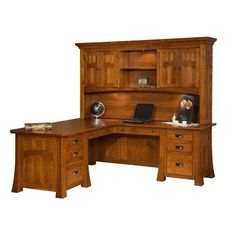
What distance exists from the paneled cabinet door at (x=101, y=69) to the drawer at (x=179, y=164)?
1.61m

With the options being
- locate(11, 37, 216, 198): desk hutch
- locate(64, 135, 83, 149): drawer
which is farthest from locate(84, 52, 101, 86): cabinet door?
locate(64, 135, 83, 149): drawer

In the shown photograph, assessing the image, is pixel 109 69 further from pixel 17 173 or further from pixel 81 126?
pixel 17 173

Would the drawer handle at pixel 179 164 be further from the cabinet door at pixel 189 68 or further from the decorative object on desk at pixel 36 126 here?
the decorative object on desk at pixel 36 126

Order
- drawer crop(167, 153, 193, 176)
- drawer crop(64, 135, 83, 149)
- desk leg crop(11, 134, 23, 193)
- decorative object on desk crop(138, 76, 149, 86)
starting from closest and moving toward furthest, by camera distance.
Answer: drawer crop(64, 135, 83, 149) → desk leg crop(11, 134, 23, 193) → drawer crop(167, 153, 193, 176) → decorative object on desk crop(138, 76, 149, 86)

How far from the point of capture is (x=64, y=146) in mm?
6582

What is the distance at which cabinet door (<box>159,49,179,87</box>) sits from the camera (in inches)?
306

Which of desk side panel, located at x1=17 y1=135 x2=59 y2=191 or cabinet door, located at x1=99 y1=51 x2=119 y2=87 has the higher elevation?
cabinet door, located at x1=99 y1=51 x2=119 y2=87

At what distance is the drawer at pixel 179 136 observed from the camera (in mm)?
7345

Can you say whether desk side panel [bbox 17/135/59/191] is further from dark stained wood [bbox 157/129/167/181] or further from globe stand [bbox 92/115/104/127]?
dark stained wood [bbox 157/129/167/181]

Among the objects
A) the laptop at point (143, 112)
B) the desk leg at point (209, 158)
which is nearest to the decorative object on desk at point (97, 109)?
the laptop at point (143, 112)

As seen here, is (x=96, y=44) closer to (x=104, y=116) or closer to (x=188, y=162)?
(x=104, y=116)

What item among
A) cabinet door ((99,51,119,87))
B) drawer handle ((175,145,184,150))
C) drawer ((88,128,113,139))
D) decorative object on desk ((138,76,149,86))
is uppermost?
cabinet door ((99,51,119,87))

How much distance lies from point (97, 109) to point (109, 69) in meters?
0.68

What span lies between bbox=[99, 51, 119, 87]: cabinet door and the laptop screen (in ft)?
1.77
